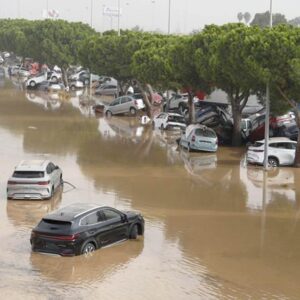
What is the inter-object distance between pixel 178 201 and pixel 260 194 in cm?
344

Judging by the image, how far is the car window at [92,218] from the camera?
655 inches

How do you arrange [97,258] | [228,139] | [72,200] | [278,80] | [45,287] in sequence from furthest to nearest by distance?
[228,139] < [278,80] < [72,200] < [97,258] < [45,287]

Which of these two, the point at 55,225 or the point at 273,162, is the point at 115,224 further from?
the point at 273,162

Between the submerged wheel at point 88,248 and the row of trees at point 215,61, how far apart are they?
14.1 meters

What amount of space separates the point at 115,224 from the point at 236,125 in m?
20.8

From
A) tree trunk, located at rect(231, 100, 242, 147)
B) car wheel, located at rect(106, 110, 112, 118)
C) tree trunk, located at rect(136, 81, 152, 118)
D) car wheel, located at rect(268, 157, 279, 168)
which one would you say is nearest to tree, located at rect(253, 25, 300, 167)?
car wheel, located at rect(268, 157, 279, 168)

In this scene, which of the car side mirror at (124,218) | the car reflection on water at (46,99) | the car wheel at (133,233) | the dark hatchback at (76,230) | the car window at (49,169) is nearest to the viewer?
the dark hatchback at (76,230)

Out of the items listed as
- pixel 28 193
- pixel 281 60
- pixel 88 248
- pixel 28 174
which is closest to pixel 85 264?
pixel 88 248

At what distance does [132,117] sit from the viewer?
51844mm

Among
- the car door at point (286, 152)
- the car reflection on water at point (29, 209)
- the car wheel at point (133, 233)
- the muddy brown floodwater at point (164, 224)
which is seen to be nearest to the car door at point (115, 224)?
the car wheel at point (133, 233)

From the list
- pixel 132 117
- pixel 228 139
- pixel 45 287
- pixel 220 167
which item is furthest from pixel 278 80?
pixel 132 117

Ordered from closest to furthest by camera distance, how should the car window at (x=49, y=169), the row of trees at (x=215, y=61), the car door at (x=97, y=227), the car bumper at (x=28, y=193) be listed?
the car door at (x=97, y=227) → the car bumper at (x=28, y=193) → the car window at (x=49, y=169) → the row of trees at (x=215, y=61)

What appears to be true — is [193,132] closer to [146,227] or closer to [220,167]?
[220,167]

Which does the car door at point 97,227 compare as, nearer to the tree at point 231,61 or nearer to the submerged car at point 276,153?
the tree at point 231,61
